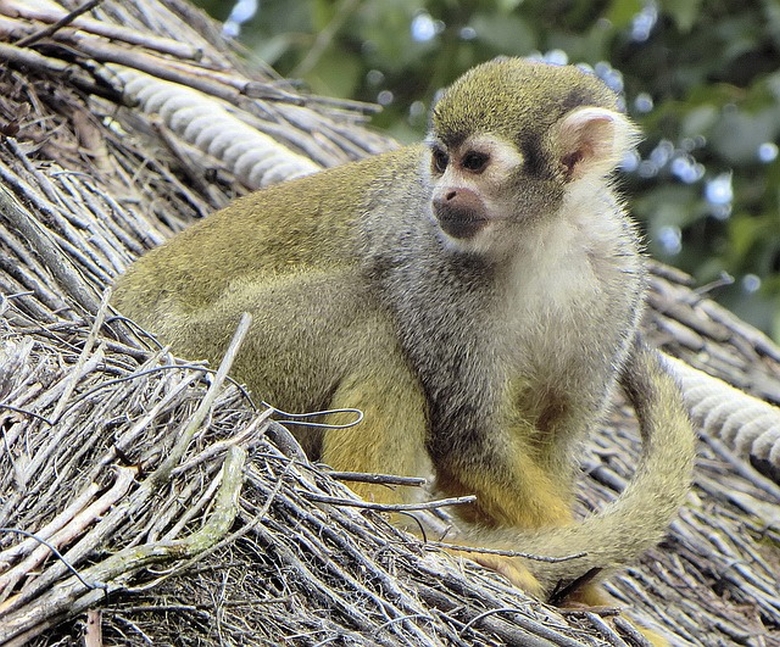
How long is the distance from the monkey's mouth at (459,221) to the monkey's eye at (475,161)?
13cm

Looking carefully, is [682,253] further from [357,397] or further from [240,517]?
[240,517]

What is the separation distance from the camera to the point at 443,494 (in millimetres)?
4062

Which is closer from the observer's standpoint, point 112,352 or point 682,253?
point 112,352

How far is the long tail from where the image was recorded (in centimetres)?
355

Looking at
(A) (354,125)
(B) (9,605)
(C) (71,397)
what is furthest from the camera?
(A) (354,125)

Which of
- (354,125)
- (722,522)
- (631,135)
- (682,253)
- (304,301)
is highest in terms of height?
(304,301)

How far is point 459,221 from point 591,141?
1.64 ft

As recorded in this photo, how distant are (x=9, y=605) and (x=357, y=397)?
62.7 inches

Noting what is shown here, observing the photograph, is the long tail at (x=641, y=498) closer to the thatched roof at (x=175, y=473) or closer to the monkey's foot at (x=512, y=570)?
the monkey's foot at (x=512, y=570)

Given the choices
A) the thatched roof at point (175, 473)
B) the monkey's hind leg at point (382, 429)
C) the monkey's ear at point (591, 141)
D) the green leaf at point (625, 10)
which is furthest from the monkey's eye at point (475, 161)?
the green leaf at point (625, 10)

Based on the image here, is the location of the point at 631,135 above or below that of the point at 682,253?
above

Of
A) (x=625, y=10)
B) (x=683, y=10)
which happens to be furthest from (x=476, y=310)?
(x=683, y=10)

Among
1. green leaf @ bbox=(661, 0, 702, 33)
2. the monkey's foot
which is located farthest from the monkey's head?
green leaf @ bbox=(661, 0, 702, 33)

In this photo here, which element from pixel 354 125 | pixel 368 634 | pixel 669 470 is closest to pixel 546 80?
pixel 669 470
